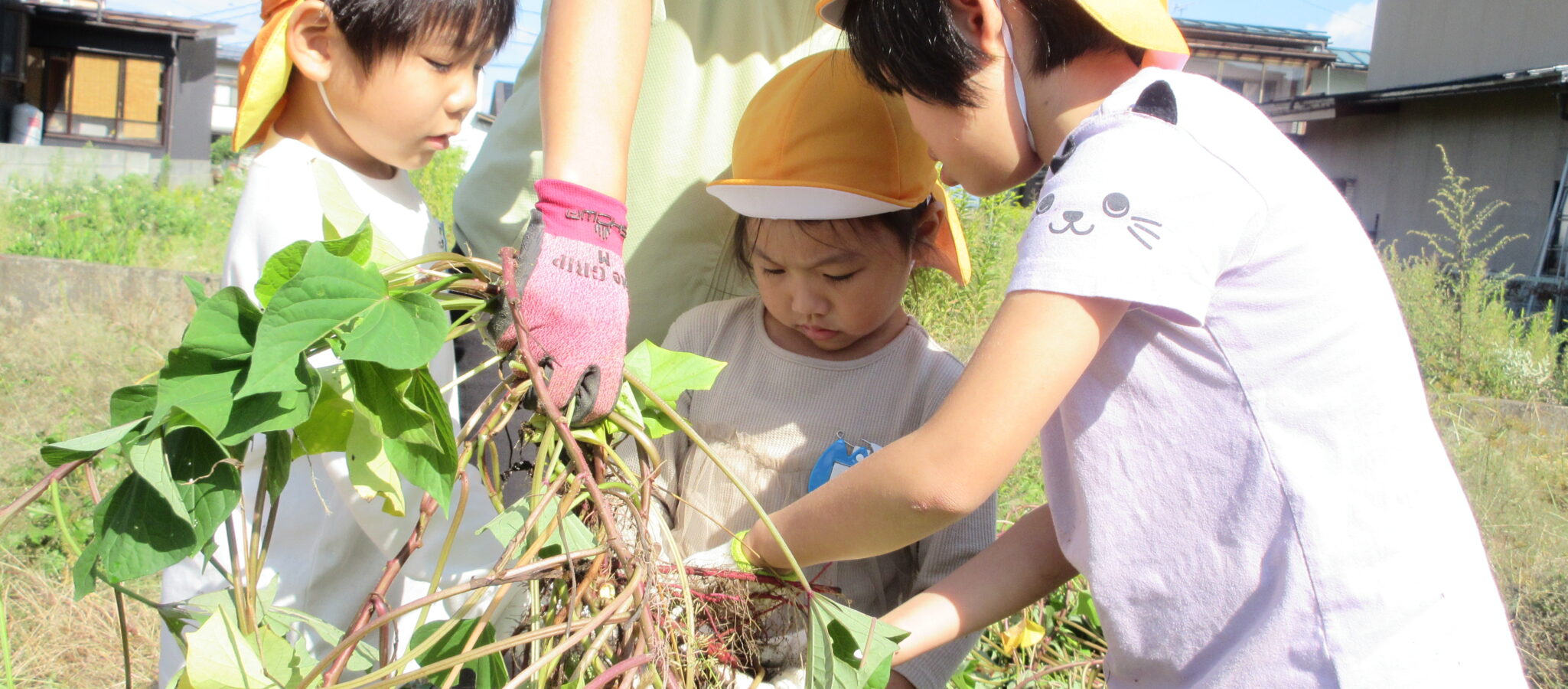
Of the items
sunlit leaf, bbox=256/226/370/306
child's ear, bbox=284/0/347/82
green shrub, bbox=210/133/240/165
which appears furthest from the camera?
green shrub, bbox=210/133/240/165

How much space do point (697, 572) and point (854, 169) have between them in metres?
0.64

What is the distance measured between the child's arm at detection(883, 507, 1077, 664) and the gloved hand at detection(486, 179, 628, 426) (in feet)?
1.58

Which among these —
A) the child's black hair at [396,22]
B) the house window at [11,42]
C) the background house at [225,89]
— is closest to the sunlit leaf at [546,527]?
the child's black hair at [396,22]

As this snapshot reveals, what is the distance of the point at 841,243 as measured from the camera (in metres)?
1.51

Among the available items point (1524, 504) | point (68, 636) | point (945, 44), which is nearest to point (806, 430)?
point (945, 44)

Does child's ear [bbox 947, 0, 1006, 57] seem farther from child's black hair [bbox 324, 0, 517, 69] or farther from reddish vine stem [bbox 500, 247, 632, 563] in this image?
child's black hair [bbox 324, 0, 517, 69]

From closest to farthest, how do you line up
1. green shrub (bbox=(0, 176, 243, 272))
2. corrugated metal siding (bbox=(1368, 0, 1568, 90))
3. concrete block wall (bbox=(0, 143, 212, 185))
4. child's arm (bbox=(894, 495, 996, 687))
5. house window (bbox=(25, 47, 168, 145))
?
child's arm (bbox=(894, 495, 996, 687)) → green shrub (bbox=(0, 176, 243, 272)) → corrugated metal siding (bbox=(1368, 0, 1568, 90)) → concrete block wall (bbox=(0, 143, 212, 185)) → house window (bbox=(25, 47, 168, 145))

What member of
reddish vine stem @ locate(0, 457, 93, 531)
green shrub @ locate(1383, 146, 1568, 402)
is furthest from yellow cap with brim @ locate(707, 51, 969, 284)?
green shrub @ locate(1383, 146, 1568, 402)

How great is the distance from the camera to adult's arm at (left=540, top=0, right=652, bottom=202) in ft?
4.10

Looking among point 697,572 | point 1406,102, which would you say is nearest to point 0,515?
point 697,572

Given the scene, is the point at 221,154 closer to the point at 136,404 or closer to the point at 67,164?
the point at 67,164

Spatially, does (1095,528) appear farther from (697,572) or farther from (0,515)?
(0,515)

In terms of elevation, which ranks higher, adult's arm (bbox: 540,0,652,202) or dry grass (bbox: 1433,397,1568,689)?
adult's arm (bbox: 540,0,652,202)

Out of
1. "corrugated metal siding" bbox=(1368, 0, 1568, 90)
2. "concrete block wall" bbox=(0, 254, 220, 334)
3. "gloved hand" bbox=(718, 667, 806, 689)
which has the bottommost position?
"concrete block wall" bbox=(0, 254, 220, 334)
